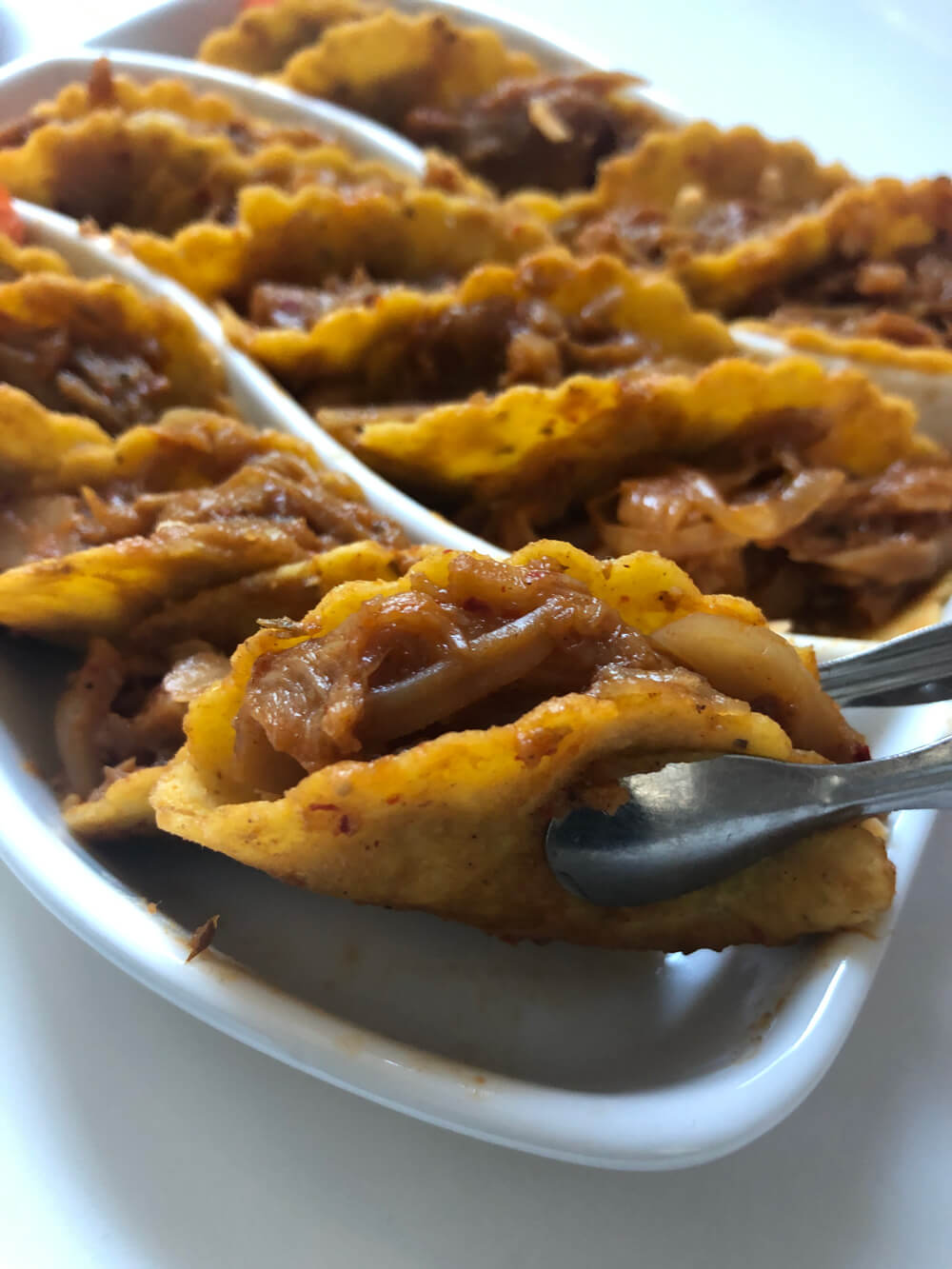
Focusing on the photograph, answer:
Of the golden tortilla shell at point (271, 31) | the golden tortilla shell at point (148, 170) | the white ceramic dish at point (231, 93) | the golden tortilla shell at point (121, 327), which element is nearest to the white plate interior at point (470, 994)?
the golden tortilla shell at point (121, 327)

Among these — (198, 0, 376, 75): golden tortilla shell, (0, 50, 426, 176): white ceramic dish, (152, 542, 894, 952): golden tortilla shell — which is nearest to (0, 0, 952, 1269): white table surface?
(152, 542, 894, 952): golden tortilla shell

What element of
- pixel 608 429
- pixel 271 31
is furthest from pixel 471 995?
pixel 271 31

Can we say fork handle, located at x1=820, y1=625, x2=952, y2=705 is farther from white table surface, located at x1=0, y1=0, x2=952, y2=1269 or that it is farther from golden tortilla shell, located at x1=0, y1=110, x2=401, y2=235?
golden tortilla shell, located at x1=0, y1=110, x2=401, y2=235

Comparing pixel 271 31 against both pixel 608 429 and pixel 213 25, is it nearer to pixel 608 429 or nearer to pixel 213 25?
pixel 213 25

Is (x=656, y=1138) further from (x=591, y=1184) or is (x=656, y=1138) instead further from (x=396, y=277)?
(x=396, y=277)

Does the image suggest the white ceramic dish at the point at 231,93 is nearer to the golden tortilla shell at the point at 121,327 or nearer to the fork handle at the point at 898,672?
the golden tortilla shell at the point at 121,327

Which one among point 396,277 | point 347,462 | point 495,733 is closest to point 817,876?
point 495,733
